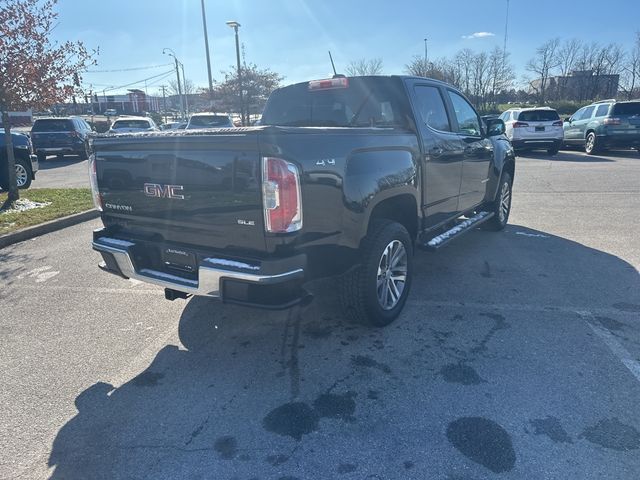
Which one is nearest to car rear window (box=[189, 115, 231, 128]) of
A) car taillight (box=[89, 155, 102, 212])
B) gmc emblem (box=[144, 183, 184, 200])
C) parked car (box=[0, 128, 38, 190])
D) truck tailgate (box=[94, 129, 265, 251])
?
parked car (box=[0, 128, 38, 190])

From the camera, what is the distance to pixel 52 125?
1736 centimetres

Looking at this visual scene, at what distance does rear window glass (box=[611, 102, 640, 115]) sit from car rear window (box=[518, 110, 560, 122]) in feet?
6.04

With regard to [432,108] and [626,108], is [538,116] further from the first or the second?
[432,108]

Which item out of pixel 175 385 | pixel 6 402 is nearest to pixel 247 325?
pixel 175 385

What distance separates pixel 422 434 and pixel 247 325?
73.2 inches

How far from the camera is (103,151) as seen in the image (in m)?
3.56

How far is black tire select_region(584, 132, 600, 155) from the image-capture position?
16.8 m

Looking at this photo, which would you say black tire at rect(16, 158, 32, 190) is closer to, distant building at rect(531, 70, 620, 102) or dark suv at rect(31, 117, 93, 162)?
dark suv at rect(31, 117, 93, 162)

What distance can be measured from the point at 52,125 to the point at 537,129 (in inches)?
708

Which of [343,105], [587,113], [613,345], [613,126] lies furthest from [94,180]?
[587,113]

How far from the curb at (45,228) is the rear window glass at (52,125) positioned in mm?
11611

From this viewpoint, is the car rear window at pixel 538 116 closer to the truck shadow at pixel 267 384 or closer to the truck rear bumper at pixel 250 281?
the truck shadow at pixel 267 384

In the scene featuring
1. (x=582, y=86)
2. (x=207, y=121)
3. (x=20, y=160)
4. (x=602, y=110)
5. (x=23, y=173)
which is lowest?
(x=23, y=173)

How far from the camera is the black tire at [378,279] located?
349 cm
